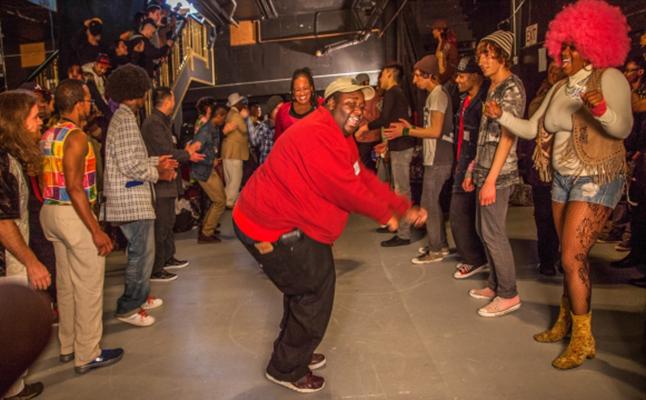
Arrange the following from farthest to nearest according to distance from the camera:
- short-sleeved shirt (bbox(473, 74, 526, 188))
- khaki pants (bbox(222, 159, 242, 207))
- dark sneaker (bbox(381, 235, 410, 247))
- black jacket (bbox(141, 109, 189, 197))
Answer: khaki pants (bbox(222, 159, 242, 207))
dark sneaker (bbox(381, 235, 410, 247))
black jacket (bbox(141, 109, 189, 197))
short-sleeved shirt (bbox(473, 74, 526, 188))

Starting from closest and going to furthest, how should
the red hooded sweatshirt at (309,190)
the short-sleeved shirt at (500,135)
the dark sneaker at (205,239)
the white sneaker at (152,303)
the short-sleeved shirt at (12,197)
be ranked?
the red hooded sweatshirt at (309,190)
the short-sleeved shirt at (12,197)
the short-sleeved shirt at (500,135)
the white sneaker at (152,303)
the dark sneaker at (205,239)

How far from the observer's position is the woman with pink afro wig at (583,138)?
7.95ft

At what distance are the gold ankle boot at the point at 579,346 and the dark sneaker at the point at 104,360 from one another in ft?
7.81

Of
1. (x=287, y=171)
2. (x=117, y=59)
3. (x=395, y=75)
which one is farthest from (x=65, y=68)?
(x=287, y=171)

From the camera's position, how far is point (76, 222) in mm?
2725

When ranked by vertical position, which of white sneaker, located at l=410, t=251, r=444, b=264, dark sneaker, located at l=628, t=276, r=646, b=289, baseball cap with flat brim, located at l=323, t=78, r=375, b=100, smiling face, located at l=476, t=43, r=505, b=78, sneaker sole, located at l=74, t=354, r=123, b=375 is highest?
smiling face, located at l=476, t=43, r=505, b=78

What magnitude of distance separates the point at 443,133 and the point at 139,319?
283 centimetres

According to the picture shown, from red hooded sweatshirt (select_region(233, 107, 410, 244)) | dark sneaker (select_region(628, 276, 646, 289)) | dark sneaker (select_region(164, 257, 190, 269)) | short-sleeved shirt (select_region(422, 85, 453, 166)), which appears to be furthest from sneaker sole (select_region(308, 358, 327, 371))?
dark sneaker (select_region(164, 257, 190, 269))

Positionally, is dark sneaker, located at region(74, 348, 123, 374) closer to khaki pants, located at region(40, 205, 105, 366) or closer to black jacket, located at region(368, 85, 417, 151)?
khaki pants, located at region(40, 205, 105, 366)

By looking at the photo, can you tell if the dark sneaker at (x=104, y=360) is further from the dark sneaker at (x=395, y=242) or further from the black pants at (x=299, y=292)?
the dark sneaker at (x=395, y=242)

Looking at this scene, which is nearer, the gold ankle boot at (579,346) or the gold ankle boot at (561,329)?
the gold ankle boot at (579,346)

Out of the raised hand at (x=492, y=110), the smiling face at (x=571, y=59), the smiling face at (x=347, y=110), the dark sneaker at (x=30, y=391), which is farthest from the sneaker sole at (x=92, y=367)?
the smiling face at (x=571, y=59)

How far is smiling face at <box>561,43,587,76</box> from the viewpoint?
2514 millimetres

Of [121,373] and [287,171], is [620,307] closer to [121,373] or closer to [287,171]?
[287,171]
